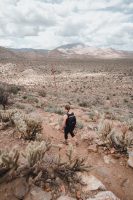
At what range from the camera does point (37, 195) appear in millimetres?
4887

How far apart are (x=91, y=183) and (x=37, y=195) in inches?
44.4

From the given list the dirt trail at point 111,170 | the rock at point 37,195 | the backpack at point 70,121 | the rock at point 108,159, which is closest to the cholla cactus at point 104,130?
the dirt trail at point 111,170

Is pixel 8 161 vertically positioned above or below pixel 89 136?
above

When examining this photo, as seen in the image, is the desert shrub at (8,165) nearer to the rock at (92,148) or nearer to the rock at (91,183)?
the rock at (91,183)

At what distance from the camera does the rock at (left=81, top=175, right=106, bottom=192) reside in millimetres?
5359

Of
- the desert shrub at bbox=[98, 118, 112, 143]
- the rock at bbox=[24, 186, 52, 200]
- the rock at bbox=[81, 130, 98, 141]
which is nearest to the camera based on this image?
the rock at bbox=[24, 186, 52, 200]

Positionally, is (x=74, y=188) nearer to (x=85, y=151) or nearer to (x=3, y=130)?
(x=85, y=151)

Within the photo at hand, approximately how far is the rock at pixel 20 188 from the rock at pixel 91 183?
1.11 metres

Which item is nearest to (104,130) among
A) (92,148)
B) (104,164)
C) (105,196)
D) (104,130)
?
(104,130)

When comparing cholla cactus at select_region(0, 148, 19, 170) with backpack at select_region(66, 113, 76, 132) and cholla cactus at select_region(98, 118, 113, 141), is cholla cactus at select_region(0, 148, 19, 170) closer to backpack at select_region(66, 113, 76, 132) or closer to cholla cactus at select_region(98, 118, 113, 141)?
backpack at select_region(66, 113, 76, 132)

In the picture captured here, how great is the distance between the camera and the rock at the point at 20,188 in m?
4.85

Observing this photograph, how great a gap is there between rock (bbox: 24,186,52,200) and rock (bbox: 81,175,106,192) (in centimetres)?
77

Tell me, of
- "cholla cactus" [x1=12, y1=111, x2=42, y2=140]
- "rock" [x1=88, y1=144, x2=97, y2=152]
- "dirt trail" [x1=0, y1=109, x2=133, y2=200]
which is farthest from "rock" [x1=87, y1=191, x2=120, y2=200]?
"cholla cactus" [x1=12, y1=111, x2=42, y2=140]

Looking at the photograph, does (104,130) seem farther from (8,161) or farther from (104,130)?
(8,161)
